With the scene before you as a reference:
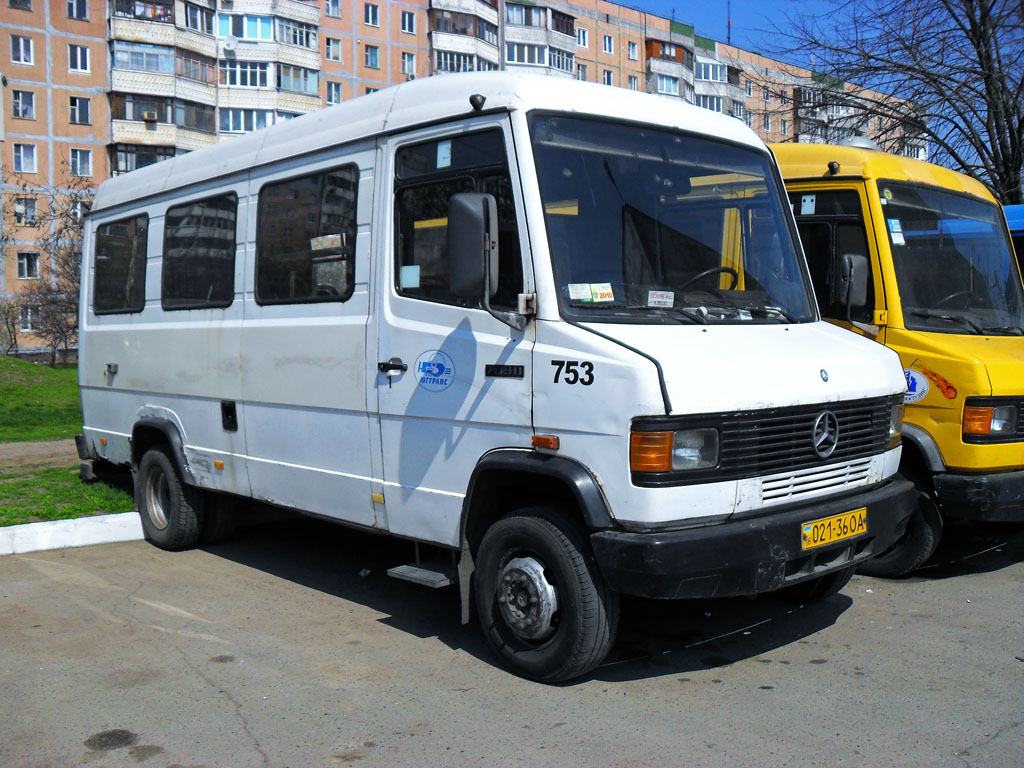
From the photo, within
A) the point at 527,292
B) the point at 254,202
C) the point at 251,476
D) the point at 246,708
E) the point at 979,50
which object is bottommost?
the point at 246,708

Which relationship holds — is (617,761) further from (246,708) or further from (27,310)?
(27,310)

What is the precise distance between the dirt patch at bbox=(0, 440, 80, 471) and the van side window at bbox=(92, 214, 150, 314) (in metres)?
2.86

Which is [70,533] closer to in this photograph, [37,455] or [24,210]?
[37,455]

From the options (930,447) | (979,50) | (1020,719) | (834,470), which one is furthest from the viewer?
(979,50)

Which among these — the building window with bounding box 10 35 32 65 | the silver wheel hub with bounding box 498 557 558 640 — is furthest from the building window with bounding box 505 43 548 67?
the silver wheel hub with bounding box 498 557 558 640

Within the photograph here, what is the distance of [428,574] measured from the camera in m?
5.52

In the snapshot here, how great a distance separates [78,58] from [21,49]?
2635 mm

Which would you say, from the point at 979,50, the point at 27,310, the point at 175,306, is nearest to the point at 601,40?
the point at 27,310

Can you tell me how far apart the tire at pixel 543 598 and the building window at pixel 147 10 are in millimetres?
53737

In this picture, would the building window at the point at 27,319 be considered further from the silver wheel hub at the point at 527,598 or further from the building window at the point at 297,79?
the silver wheel hub at the point at 527,598

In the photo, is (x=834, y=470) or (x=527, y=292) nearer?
(x=527, y=292)

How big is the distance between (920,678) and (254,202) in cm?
486

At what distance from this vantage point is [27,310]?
4884cm

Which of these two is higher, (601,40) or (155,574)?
(601,40)
